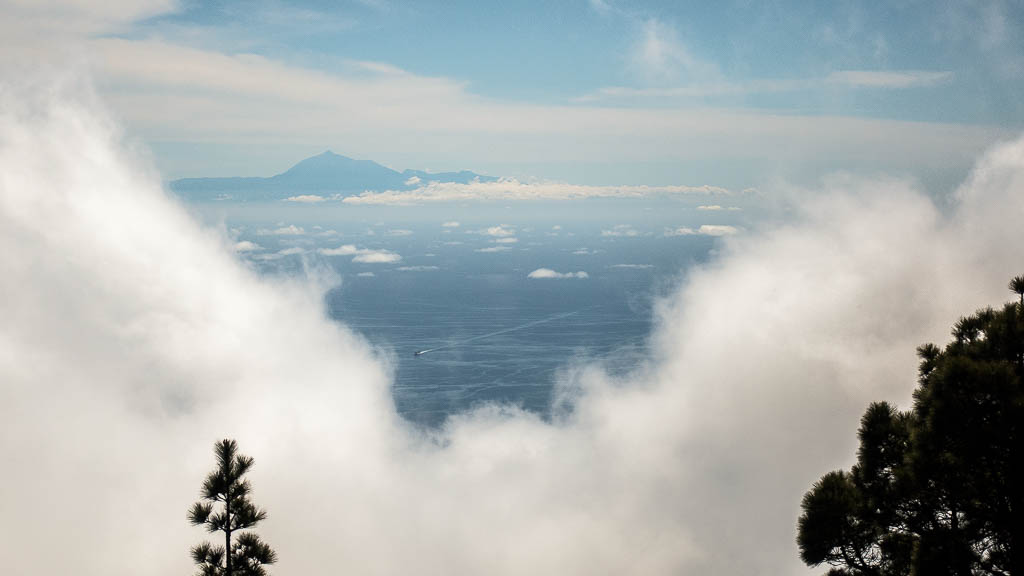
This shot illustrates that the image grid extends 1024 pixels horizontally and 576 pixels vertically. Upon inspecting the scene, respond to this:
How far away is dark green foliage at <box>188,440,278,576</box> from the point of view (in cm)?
1536

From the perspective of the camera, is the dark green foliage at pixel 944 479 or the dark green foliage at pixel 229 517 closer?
the dark green foliage at pixel 944 479

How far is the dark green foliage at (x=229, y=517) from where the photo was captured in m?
15.4

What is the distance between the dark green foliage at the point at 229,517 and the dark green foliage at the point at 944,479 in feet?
38.7

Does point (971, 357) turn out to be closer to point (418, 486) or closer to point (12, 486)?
point (418, 486)

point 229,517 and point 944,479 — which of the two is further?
point 229,517

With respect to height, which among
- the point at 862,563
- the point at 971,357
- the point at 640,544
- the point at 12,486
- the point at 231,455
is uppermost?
the point at 12,486

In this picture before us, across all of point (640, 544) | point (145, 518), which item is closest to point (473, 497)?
point (640, 544)

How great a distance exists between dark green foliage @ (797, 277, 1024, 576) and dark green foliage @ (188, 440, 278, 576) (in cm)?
1180

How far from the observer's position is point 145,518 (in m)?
188

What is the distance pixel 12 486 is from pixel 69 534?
44.0 m

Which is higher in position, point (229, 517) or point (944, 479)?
point (229, 517)

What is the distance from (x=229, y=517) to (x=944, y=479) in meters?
14.3

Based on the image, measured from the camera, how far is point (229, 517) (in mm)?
15664

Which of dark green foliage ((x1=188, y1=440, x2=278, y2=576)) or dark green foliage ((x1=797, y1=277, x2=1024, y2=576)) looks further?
dark green foliage ((x1=188, y1=440, x2=278, y2=576))
